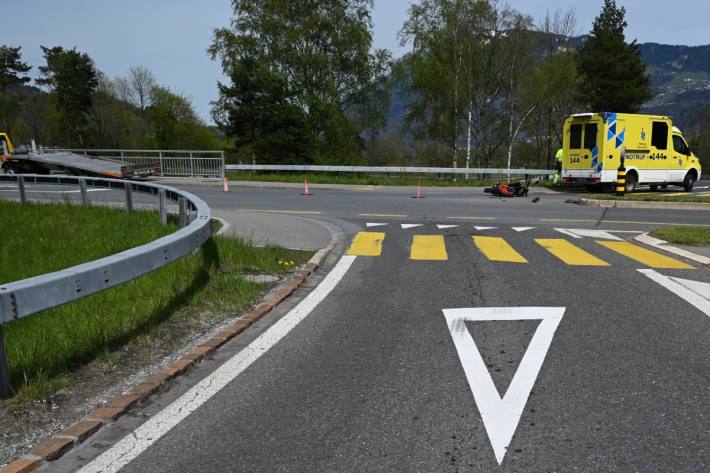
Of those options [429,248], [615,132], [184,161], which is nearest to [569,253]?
[429,248]

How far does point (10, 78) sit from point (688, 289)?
270 feet

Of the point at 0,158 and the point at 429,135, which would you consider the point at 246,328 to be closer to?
the point at 0,158

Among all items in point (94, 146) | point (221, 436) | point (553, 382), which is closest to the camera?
point (221, 436)

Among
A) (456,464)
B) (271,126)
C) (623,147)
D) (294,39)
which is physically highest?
(294,39)

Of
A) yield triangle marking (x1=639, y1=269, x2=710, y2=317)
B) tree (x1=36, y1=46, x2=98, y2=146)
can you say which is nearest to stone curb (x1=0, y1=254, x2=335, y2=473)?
A: yield triangle marking (x1=639, y1=269, x2=710, y2=317)

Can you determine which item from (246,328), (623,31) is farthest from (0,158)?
(623,31)

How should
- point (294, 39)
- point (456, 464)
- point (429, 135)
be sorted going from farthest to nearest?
point (429, 135) < point (294, 39) < point (456, 464)

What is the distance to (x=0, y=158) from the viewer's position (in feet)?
98.1

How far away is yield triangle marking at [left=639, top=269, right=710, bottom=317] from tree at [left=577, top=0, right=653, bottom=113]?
42279 millimetres

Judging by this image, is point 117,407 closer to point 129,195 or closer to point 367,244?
point 367,244

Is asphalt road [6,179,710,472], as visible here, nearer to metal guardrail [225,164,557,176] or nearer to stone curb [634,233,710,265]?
stone curb [634,233,710,265]

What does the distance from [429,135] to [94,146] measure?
4343cm

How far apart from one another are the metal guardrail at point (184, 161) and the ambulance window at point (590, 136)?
1818 centimetres

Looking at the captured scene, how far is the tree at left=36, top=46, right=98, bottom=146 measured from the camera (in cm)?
6531
